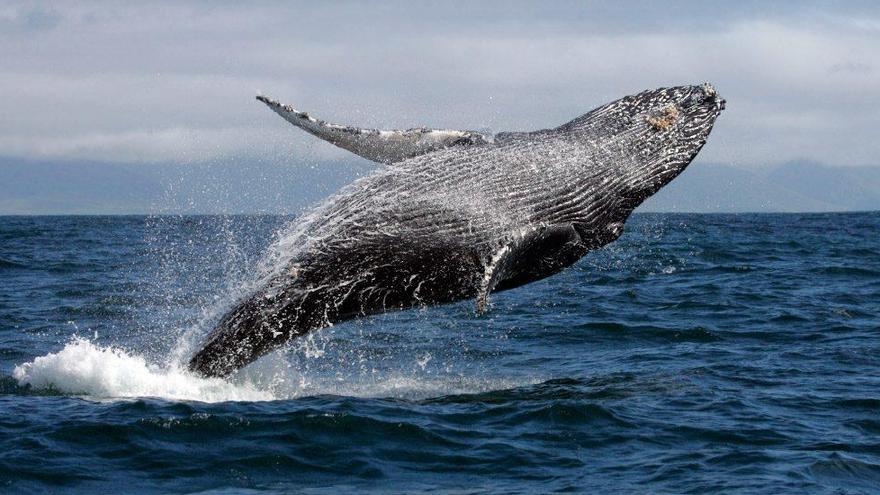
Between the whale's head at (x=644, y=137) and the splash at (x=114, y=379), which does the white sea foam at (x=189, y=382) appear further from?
the whale's head at (x=644, y=137)

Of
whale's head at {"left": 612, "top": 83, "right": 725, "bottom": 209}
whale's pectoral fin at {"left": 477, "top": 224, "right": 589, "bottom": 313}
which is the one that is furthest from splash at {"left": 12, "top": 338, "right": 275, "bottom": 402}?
whale's head at {"left": 612, "top": 83, "right": 725, "bottom": 209}

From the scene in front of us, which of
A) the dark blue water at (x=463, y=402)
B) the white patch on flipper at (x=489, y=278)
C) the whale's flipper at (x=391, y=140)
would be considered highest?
the whale's flipper at (x=391, y=140)

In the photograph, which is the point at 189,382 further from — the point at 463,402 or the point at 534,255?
the point at 534,255

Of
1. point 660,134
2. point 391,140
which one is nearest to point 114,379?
point 391,140

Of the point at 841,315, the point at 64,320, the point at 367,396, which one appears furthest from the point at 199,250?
the point at 367,396

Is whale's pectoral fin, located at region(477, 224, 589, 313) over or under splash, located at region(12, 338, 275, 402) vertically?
over

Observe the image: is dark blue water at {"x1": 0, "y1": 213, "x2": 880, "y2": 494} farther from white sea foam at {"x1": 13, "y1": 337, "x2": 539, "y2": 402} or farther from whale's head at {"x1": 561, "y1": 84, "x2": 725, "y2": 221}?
whale's head at {"x1": 561, "y1": 84, "x2": 725, "y2": 221}

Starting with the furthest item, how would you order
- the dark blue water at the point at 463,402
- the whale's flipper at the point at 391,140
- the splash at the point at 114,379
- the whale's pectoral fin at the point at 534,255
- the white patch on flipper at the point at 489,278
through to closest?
1. the splash at the point at 114,379
2. the whale's flipper at the point at 391,140
3. the whale's pectoral fin at the point at 534,255
4. the white patch on flipper at the point at 489,278
5. the dark blue water at the point at 463,402

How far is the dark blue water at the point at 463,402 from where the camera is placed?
10.9m

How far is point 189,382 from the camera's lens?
1374 centimetres

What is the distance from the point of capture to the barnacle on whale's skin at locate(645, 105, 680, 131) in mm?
13883

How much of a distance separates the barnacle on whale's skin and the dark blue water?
3664mm

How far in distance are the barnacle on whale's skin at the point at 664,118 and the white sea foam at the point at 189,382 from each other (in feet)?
14.4

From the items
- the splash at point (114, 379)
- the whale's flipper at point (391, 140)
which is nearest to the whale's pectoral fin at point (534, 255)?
the whale's flipper at point (391, 140)
